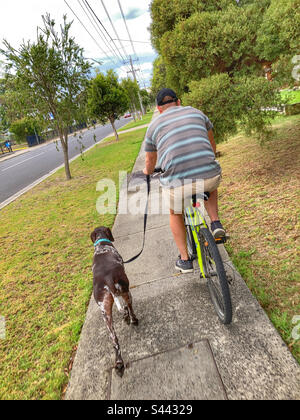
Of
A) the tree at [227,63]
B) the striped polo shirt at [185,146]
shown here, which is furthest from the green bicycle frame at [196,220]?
the tree at [227,63]

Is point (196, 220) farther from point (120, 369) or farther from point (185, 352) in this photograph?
point (120, 369)

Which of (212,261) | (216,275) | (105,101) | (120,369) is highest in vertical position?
(105,101)

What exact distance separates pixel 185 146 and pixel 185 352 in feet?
5.58

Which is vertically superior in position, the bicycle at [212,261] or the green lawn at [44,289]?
the bicycle at [212,261]

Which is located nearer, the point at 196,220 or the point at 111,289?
the point at 111,289

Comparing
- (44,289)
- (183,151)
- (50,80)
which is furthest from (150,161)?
(50,80)

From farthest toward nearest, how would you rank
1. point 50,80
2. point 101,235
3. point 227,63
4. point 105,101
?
point 105,101, point 50,80, point 227,63, point 101,235

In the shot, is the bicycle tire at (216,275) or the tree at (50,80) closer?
the bicycle tire at (216,275)

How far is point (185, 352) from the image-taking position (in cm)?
211

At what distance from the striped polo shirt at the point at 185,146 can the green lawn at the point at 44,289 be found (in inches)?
78.4

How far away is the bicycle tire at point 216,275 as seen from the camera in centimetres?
205

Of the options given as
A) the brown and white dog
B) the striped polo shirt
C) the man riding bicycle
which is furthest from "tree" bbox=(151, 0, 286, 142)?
the brown and white dog

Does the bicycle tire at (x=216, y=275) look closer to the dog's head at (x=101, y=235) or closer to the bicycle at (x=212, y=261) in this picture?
the bicycle at (x=212, y=261)
